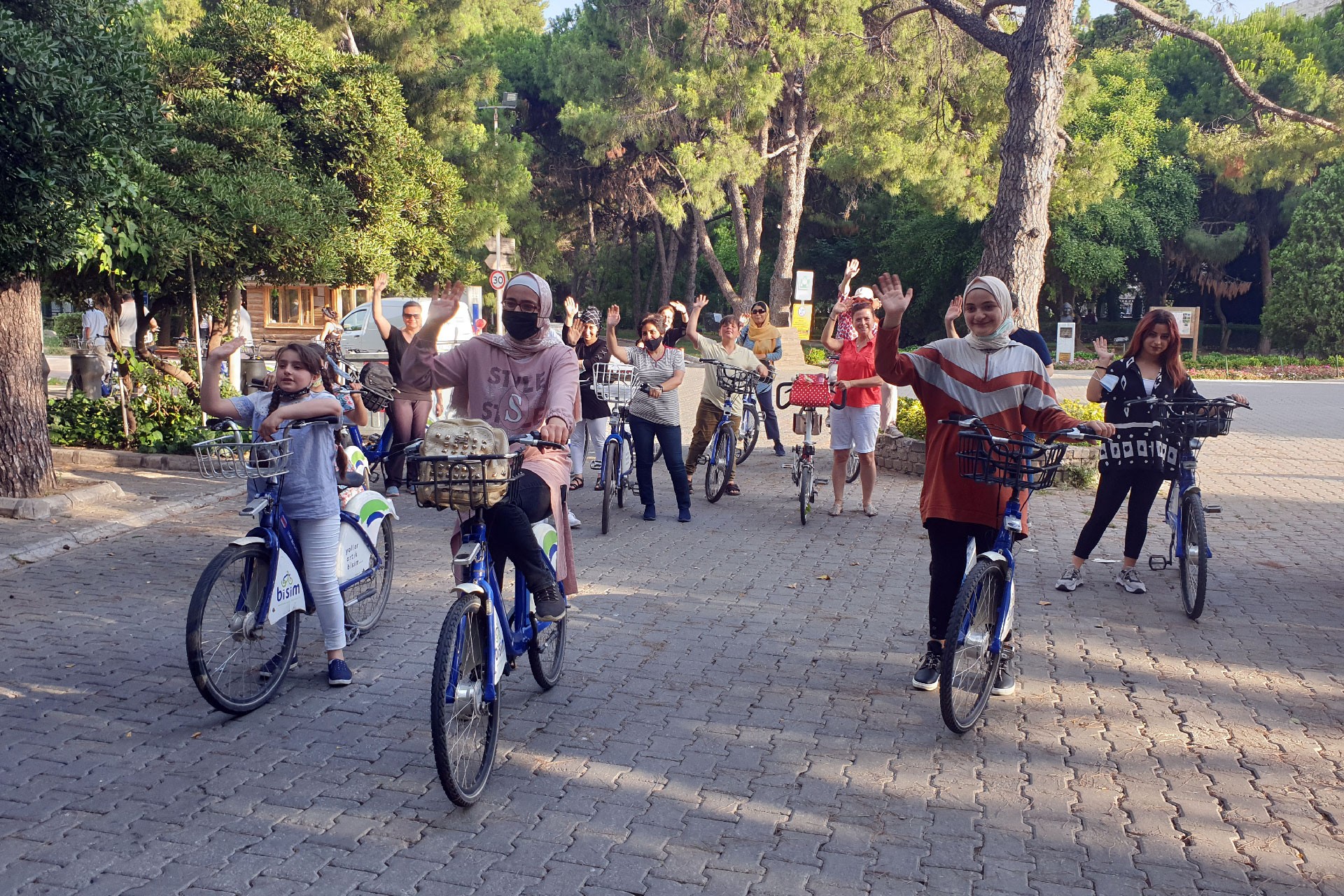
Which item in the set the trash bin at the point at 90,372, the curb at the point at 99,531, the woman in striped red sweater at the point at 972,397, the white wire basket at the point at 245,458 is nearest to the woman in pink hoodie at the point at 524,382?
the white wire basket at the point at 245,458

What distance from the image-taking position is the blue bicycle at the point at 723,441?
36.7ft

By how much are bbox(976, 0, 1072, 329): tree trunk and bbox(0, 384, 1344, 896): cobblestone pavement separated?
20.9 ft

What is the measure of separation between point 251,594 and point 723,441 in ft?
21.9

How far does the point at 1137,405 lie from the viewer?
24.4 feet

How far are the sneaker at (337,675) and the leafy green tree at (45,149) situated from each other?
5.13 metres

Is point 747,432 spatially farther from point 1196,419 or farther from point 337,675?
point 337,675

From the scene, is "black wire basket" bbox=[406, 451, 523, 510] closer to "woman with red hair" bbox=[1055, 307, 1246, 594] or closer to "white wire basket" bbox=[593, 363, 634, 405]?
"woman with red hair" bbox=[1055, 307, 1246, 594]

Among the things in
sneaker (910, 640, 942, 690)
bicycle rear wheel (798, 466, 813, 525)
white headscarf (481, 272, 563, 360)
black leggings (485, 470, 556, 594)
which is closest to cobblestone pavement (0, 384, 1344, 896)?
sneaker (910, 640, 942, 690)

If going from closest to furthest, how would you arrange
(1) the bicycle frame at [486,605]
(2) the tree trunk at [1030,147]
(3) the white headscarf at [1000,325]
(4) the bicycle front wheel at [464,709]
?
(4) the bicycle front wheel at [464,709] → (1) the bicycle frame at [486,605] → (3) the white headscarf at [1000,325] → (2) the tree trunk at [1030,147]

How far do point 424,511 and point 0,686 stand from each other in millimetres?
5249

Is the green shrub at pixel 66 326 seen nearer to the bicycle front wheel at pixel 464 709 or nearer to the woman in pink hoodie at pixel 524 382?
the woman in pink hoodie at pixel 524 382

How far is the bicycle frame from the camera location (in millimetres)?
4203

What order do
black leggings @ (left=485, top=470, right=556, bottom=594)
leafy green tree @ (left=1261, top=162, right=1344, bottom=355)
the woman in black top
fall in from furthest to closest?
1. leafy green tree @ (left=1261, top=162, right=1344, bottom=355)
2. the woman in black top
3. black leggings @ (left=485, top=470, right=556, bottom=594)

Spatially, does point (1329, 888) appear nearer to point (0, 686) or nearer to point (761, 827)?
point (761, 827)
